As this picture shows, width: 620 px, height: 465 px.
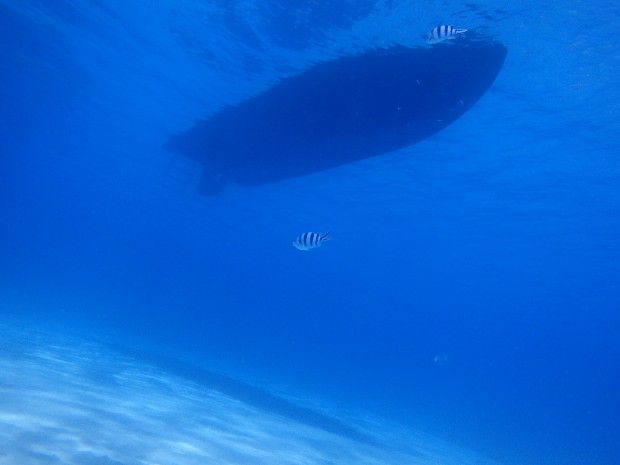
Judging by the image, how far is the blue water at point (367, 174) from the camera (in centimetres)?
1319

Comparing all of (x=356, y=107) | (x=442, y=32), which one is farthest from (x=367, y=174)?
(x=442, y=32)

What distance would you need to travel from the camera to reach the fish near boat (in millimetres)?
11766

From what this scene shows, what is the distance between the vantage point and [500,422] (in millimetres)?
46562

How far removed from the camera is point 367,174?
26.8m

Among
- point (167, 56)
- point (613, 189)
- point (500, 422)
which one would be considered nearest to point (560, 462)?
point (500, 422)

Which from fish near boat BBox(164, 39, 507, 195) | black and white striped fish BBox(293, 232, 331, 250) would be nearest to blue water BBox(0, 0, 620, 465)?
fish near boat BBox(164, 39, 507, 195)

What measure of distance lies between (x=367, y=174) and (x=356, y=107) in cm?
1353

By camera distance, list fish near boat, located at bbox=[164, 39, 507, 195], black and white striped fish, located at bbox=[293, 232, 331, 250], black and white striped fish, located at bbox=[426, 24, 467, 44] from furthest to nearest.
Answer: fish near boat, located at bbox=[164, 39, 507, 195] < black and white striped fish, located at bbox=[293, 232, 331, 250] < black and white striped fish, located at bbox=[426, 24, 467, 44]

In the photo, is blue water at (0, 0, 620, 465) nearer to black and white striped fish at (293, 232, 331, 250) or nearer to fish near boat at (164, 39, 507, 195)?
fish near boat at (164, 39, 507, 195)

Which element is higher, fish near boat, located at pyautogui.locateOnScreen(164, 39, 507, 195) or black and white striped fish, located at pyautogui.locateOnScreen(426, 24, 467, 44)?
fish near boat, located at pyautogui.locateOnScreen(164, 39, 507, 195)

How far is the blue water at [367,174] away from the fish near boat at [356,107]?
80 cm

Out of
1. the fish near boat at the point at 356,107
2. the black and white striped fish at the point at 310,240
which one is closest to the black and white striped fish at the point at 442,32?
the black and white striped fish at the point at 310,240

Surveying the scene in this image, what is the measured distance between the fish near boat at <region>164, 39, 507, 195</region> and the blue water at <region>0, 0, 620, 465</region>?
2.62ft

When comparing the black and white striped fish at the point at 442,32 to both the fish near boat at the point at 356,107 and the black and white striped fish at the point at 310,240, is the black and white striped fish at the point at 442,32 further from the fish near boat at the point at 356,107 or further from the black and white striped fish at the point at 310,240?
the fish near boat at the point at 356,107
